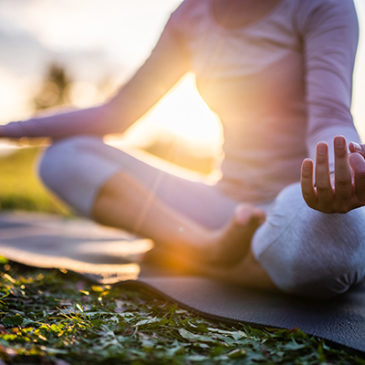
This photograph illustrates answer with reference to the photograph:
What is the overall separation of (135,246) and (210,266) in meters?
1.28

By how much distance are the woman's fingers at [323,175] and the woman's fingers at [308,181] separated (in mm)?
14

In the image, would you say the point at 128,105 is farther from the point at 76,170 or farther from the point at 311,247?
the point at 311,247

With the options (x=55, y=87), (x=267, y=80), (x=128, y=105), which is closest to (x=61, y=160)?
(x=128, y=105)

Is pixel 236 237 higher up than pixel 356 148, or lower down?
lower down

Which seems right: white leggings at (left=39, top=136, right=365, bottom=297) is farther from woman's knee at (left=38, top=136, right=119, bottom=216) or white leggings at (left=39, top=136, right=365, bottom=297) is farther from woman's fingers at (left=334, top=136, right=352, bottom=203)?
woman's fingers at (left=334, top=136, right=352, bottom=203)

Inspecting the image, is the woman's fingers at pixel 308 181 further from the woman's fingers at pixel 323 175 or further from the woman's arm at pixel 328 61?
the woman's arm at pixel 328 61

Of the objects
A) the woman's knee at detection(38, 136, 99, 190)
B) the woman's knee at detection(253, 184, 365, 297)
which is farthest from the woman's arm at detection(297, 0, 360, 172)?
the woman's knee at detection(38, 136, 99, 190)

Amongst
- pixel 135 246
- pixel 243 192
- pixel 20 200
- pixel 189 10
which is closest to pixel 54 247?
pixel 135 246

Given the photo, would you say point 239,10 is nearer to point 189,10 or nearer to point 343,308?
point 189,10

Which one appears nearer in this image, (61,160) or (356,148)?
(356,148)

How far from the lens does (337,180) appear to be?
869 mm

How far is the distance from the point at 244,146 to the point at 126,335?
1074 millimetres

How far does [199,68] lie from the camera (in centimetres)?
187

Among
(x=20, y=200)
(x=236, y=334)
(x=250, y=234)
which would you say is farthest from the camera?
(x=20, y=200)
